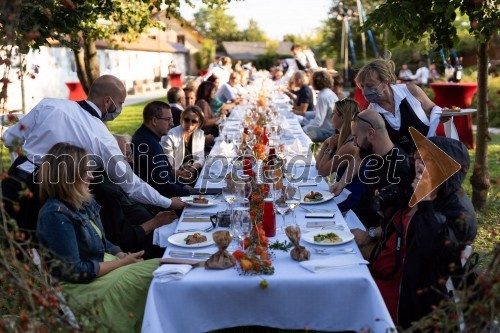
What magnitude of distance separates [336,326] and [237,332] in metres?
1.10

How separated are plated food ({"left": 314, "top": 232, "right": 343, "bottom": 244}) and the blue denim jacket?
45.5 inches

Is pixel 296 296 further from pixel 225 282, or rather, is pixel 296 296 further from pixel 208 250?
pixel 208 250

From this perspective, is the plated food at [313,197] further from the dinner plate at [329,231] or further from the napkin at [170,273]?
the napkin at [170,273]

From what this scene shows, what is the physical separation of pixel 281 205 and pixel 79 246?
3.85 ft

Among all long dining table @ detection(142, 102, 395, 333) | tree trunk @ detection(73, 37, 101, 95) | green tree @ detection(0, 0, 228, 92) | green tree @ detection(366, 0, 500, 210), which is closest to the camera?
green tree @ detection(0, 0, 228, 92)

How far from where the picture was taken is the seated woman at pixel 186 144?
604cm

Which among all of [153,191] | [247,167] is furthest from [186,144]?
[153,191]

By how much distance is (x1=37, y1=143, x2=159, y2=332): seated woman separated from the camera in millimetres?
2779

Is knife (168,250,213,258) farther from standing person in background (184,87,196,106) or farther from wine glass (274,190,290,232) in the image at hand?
standing person in background (184,87,196,106)

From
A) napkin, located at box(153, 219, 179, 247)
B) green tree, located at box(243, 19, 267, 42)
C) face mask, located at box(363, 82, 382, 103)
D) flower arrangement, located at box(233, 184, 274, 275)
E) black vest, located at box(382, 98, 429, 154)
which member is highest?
green tree, located at box(243, 19, 267, 42)

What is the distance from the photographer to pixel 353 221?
3926 mm

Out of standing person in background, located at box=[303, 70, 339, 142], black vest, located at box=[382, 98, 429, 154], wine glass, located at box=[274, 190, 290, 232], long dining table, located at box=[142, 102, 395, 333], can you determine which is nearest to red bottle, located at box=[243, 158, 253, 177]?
wine glass, located at box=[274, 190, 290, 232]

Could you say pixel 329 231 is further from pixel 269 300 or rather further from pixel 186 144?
pixel 186 144

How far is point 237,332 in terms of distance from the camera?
11.6 feet
